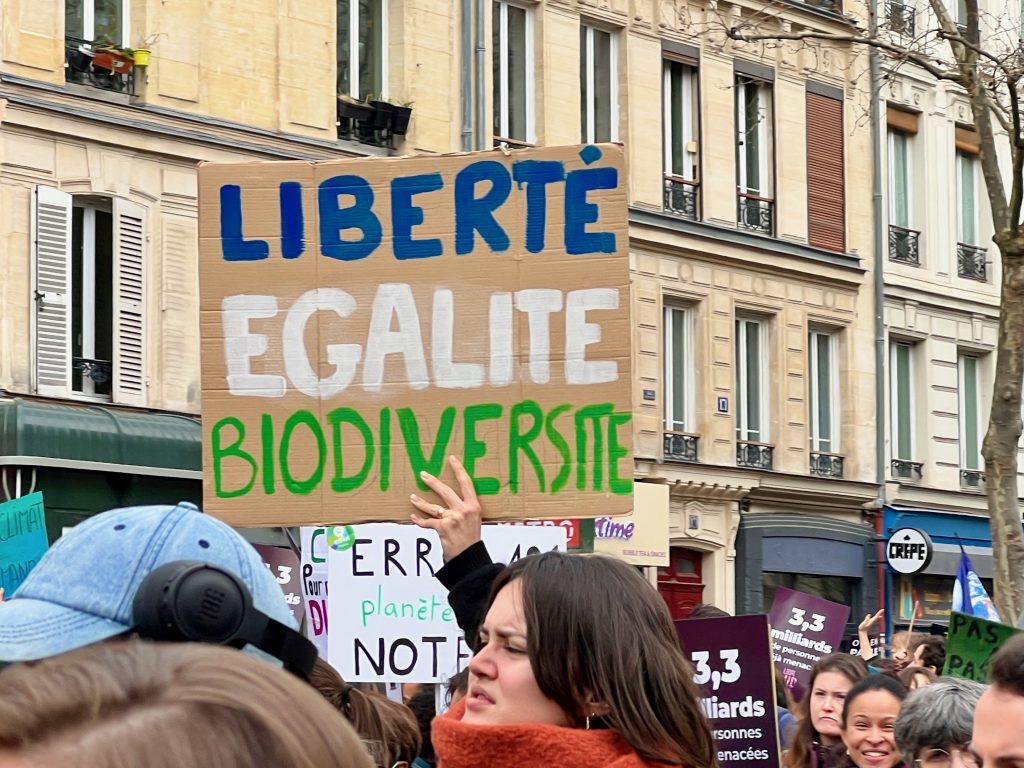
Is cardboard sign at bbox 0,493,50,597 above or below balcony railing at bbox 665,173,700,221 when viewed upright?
below

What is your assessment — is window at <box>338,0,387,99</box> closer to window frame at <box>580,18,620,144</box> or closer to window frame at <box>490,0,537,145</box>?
window frame at <box>490,0,537,145</box>

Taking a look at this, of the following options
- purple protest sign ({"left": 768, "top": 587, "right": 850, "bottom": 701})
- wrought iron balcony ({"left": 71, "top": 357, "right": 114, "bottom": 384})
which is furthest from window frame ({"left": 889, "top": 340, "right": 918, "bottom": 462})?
purple protest sign ({"left": 768, "top": 587, "right": 850, "bottom": 701})

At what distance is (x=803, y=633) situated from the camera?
13297 millimetres

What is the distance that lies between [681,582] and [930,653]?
569 inches

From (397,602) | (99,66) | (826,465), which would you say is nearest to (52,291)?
(99,66)

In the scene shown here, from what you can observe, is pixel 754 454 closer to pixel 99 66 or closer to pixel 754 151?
pixel 754 151

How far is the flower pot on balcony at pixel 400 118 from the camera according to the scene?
2231cm

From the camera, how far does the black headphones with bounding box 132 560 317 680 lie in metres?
1.98

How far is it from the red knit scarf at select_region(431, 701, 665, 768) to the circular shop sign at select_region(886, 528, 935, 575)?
2288 centimetres

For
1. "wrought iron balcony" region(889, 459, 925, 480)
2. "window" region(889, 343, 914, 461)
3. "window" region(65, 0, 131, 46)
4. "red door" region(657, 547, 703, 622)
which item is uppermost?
"window" region(65, 0, 131, 46)

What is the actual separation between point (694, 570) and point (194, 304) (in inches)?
295

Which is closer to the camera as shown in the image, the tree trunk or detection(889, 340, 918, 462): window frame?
the tree trunk

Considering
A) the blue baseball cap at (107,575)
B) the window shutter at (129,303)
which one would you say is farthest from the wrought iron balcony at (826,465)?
the blue baseball cap at (107,575)

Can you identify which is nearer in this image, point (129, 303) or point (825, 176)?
point (129, 303)
